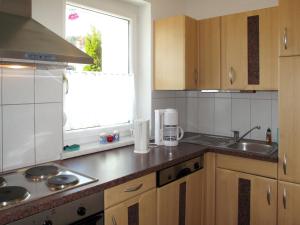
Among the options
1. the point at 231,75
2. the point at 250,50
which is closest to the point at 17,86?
the point at 231,75

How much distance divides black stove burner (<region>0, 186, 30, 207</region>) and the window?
79cm

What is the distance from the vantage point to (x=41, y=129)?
5.72 feet

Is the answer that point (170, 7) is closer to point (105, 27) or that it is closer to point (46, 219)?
point (105, 27)

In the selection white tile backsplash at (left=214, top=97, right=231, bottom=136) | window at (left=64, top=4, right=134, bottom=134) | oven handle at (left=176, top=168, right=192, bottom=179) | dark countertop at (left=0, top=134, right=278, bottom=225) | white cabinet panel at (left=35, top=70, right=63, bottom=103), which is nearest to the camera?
dark countertop at (left=0, top=134, right=278, bottom=225)

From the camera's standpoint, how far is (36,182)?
4.69 feet

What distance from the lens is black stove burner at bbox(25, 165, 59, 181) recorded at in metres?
1.48

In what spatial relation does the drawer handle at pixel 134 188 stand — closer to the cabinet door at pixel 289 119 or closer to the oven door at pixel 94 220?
the oven door at pixel 94 220

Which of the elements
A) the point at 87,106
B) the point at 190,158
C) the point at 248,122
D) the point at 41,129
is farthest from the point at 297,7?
the point at 41,129

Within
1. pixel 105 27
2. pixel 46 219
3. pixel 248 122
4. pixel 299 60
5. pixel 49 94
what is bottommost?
pixel 46 219

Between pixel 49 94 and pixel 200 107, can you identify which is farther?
pixel 200 107

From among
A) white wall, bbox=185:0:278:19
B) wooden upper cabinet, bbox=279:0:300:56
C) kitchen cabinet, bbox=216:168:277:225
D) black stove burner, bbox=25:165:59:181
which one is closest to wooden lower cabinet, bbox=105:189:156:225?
black stove burner, bbox=25:165:59:181

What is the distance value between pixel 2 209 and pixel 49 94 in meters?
0.85

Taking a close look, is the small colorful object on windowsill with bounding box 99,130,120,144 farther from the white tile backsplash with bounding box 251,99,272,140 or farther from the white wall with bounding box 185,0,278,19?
the white wall with bounding box 185,0,278,19

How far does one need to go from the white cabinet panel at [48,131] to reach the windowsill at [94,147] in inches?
2.9
